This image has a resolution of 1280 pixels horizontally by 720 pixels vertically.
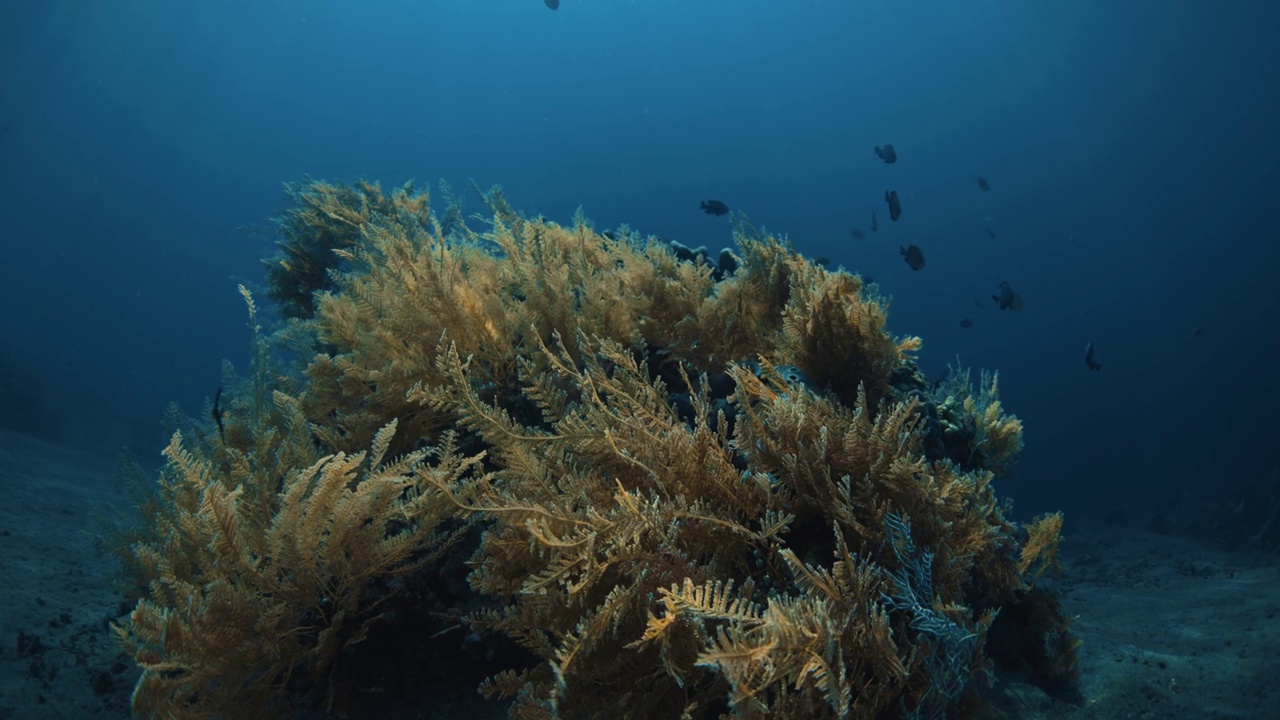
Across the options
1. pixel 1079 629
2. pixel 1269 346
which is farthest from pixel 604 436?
pixel 1269 346

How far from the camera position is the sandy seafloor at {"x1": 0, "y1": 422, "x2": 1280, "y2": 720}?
2607mm

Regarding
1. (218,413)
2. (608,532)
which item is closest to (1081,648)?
(608,532)

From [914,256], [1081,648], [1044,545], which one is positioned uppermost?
[914,256]

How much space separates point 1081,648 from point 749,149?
111 m

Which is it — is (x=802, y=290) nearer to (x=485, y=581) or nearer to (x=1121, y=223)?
(x=485, y=581)

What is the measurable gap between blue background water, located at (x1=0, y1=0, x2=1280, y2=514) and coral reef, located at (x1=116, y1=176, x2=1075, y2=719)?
232ft

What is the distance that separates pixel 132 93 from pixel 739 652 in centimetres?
14173

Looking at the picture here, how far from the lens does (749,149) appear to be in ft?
344

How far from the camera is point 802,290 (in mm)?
3314

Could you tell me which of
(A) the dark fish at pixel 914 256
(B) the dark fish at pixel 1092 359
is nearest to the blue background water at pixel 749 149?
(B) the dark fish at pixel 1092 359

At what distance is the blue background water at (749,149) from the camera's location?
2798 inches

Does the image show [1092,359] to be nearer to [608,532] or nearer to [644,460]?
[644,460]

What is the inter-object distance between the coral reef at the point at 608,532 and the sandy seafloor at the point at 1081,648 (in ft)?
0.92

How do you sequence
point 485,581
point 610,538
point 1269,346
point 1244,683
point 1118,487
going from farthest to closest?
point 1269,346, point 1118,487, point 1244,683, point 485,581, point 610,538
